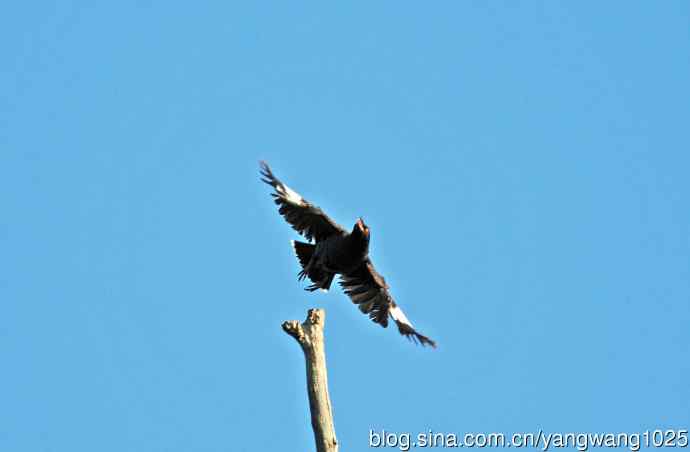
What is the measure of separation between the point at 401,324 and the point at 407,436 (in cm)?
412

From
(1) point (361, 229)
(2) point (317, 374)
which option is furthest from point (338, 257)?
(2) point (317, 374)

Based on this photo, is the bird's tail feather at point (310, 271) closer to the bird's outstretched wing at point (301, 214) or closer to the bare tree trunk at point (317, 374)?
the bird's outstretched wing at point (301, 214)

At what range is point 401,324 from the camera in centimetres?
1498

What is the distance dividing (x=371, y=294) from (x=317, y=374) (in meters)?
5.61

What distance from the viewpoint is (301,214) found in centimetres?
1545

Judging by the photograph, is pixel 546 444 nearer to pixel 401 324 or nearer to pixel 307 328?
pixel 307 328

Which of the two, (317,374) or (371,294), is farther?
(371,294)

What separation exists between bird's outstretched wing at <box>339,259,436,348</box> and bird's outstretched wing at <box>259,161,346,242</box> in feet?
2.03

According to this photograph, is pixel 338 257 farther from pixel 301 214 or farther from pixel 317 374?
pixel 317 374

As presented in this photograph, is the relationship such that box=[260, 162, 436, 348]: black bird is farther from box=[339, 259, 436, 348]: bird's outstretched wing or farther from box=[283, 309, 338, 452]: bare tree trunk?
box=[283, 309, 338, 452]: bare tree trunk

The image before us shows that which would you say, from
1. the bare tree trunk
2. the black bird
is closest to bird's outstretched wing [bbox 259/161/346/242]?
the black bird

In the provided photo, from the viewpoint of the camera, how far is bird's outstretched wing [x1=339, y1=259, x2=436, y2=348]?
15.3 metres

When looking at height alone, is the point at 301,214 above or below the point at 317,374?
above

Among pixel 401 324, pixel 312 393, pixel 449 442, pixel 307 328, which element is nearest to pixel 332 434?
pixel 312 393
